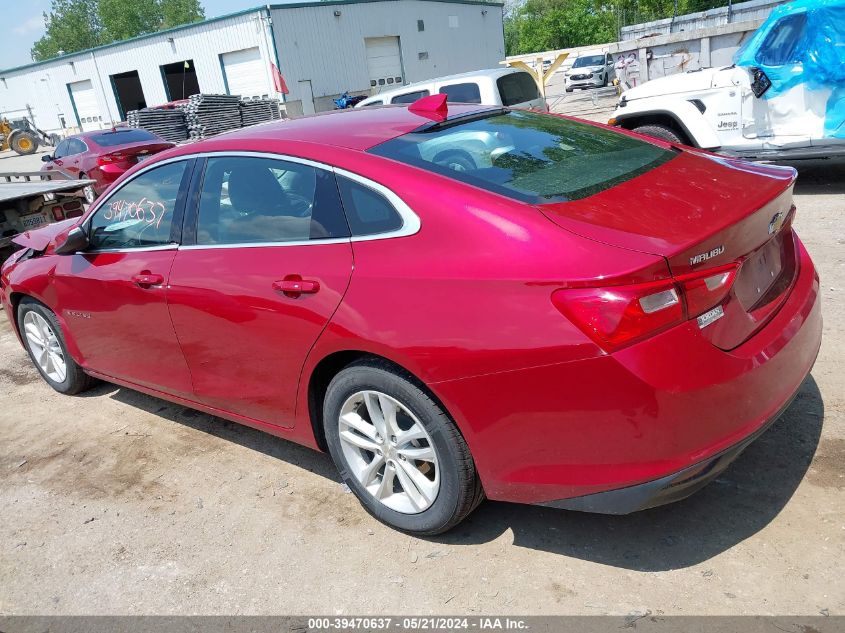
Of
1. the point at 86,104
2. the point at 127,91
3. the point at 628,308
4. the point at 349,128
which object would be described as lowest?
the point at 628,308

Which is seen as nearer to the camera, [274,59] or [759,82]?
[759,82]

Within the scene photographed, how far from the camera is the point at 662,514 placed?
9.48ft

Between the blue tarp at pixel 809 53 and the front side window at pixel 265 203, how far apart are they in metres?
6.57

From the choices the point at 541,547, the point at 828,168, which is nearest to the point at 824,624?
the point at 541,547

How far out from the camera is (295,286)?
2.91 meters

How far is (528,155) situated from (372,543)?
5.97ft

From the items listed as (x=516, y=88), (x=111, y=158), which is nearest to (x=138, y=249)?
(x=516, y=88)

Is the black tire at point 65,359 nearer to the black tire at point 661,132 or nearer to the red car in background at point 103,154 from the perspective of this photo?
the black tire at point 661,132

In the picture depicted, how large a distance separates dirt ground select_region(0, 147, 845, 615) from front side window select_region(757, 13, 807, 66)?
4.93 meters

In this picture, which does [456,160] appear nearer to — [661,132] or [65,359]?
[65,359]

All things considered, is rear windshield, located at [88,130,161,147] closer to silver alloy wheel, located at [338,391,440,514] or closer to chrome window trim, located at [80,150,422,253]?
chrome window trim, located at [80,150,422,253]

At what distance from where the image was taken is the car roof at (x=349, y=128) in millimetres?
3076

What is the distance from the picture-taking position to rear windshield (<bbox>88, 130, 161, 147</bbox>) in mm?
14977

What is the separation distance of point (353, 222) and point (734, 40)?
8763mm
